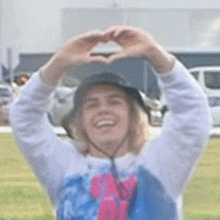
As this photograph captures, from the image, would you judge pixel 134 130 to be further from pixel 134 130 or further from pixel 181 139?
pixel 181 139

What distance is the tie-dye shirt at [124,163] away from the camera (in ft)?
7.29

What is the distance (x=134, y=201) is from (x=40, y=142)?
15.0 inches

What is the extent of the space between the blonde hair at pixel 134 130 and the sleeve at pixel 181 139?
0.15ft

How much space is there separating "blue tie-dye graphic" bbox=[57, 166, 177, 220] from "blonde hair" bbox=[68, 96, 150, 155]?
0.09 metres

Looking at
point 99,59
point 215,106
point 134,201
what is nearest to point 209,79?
point 215,106

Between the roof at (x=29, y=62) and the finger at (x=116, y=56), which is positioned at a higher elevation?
the finger at (x=116, y=56)

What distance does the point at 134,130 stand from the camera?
232 cm

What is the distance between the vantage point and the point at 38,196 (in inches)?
264

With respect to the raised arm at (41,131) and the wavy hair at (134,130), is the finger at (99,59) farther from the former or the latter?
the wavy hair at (134,130)

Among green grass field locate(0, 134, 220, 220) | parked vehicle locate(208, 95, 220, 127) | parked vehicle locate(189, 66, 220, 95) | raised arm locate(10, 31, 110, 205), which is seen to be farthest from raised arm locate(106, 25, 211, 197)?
parked vehicle locate(189, 66, 220, 95)

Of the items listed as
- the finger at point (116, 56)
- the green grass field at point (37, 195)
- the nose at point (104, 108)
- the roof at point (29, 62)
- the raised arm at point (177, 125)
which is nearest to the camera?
the finger at point (116, 56)

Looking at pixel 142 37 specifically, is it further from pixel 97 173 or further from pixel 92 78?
pixel 97 173

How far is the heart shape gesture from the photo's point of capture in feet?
6.86

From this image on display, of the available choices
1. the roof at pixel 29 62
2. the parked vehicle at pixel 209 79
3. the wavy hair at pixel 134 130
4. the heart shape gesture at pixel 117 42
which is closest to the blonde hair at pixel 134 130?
the wavy hair at pixel 134 130
